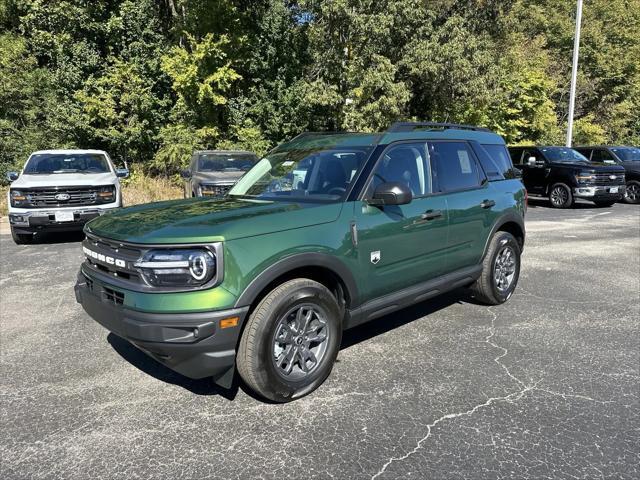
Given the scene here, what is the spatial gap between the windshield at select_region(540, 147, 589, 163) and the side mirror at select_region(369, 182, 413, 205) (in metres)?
13.5

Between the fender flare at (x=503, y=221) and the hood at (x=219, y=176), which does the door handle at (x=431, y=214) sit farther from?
the hood at (x=219, y=176)

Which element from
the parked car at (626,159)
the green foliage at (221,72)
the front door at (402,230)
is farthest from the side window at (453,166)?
the parked car at (626,159)

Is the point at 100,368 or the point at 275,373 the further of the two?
the point at 100,368

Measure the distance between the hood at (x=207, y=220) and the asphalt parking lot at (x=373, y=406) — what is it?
1.17 m

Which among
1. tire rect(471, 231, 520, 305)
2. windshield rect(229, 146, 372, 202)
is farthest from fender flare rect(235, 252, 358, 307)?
tire rect(471, 231, 520, 305)

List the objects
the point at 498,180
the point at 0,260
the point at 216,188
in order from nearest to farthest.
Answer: the point at 498,180, the point at 0,260, the point at 216,188

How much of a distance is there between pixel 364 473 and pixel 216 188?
8.55m

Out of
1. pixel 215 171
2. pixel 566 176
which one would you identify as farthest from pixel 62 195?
pixel 566 176

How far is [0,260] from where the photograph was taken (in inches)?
309

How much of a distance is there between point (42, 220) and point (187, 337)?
712cm

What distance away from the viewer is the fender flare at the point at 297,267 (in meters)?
3.00

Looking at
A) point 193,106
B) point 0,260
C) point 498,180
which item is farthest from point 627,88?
point 0,260

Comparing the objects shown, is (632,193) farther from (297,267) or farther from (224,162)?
(297,267)

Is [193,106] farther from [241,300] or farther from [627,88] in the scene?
[627,88]
